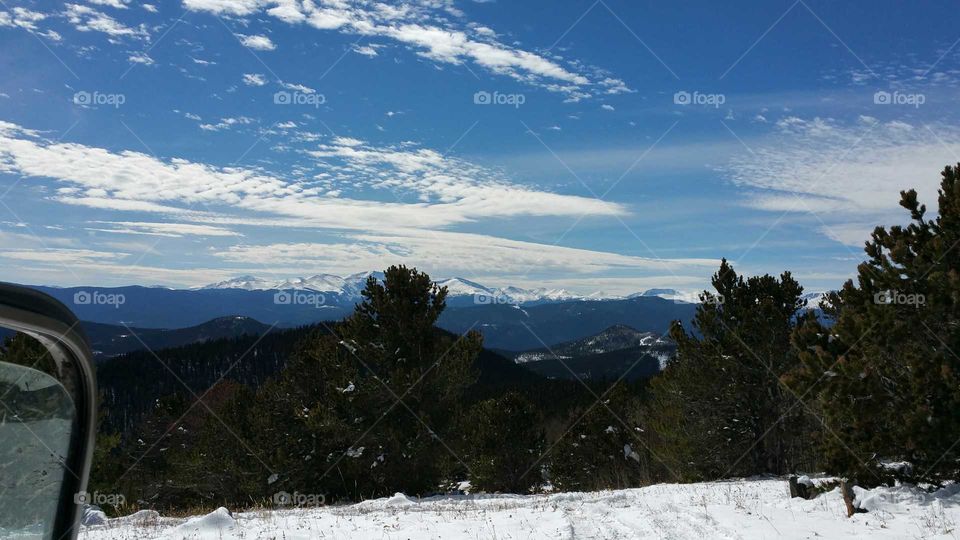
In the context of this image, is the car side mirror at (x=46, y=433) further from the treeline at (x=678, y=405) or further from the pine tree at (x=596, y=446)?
the pine tree at (x=596, y=446)

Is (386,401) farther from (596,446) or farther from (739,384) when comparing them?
(596,446)

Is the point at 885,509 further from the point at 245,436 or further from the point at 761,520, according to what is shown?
the point at 245,436

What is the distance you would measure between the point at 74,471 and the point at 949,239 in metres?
13.4

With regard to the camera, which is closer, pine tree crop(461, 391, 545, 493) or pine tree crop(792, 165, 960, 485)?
pine tree crop(792, 165, 960, 485)

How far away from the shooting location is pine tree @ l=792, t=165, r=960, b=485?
10.1 meters

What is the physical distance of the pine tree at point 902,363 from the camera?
10.1m

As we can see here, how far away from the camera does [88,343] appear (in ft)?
4.27

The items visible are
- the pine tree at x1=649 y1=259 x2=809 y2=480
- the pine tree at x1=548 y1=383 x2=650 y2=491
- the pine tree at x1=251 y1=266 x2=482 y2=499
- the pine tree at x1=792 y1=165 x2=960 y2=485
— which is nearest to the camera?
the pine tree at x1=792 y1=165 x2=960 y2=485

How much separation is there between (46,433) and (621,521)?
10.3m

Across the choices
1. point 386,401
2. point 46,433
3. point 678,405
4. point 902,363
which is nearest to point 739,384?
point 678,405

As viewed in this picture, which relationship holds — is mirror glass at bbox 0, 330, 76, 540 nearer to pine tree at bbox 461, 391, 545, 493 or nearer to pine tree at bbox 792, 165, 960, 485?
pine tree at bbox 792, 165, 960, 485

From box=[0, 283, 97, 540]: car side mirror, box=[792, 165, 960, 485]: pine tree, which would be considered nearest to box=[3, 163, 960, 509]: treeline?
box=[792, 165, 960, 485]: pine tree

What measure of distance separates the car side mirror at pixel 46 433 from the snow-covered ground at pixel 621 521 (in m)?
8.61

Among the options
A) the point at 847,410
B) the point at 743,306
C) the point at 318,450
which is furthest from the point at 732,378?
the point at 318,450
